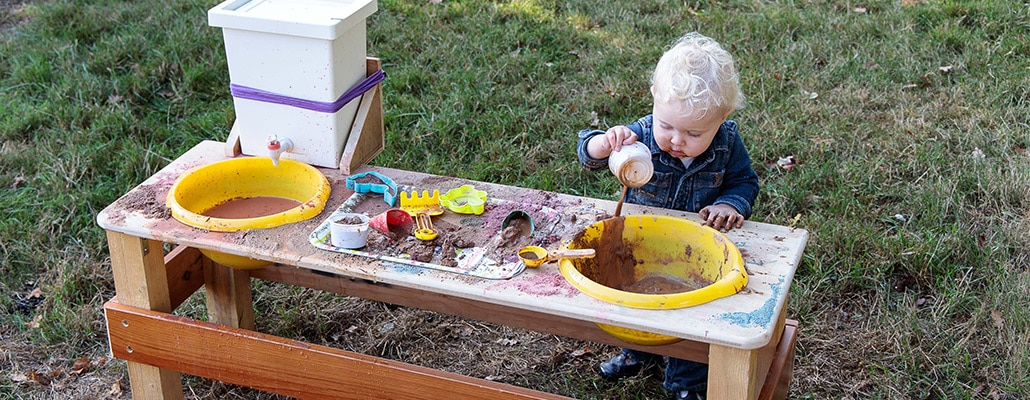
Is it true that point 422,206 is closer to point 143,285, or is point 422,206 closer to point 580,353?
point 143,285

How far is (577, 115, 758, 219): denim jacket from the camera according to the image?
2658 millimetres

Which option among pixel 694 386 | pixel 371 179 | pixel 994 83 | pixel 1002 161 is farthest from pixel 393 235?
pixel 994 83

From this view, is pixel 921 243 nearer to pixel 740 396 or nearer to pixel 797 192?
pixel 797 192

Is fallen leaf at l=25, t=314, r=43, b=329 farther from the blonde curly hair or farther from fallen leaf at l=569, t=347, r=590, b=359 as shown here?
the blonde curly hair

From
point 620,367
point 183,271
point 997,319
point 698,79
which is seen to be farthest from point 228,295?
point 997,319

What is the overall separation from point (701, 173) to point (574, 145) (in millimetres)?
1617

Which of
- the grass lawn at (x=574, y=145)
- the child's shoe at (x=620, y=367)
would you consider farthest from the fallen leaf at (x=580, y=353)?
the child's shoe at (x=620, y=367)

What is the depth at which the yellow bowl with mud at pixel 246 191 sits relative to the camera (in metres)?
2.57

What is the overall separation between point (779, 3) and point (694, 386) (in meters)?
3.27

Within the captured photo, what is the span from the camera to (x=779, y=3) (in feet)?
18.1

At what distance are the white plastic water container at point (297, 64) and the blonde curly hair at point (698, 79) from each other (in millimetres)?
870

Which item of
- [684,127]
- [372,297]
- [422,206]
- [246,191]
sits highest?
[684,127]

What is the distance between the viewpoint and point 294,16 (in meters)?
2.66

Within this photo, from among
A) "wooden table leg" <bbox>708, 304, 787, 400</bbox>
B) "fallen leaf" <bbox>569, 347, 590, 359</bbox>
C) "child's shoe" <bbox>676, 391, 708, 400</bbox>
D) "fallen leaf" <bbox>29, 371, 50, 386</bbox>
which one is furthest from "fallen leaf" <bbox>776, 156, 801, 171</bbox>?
"fallen leaf" <bbox>29, 371, 50, 386</bbox>
